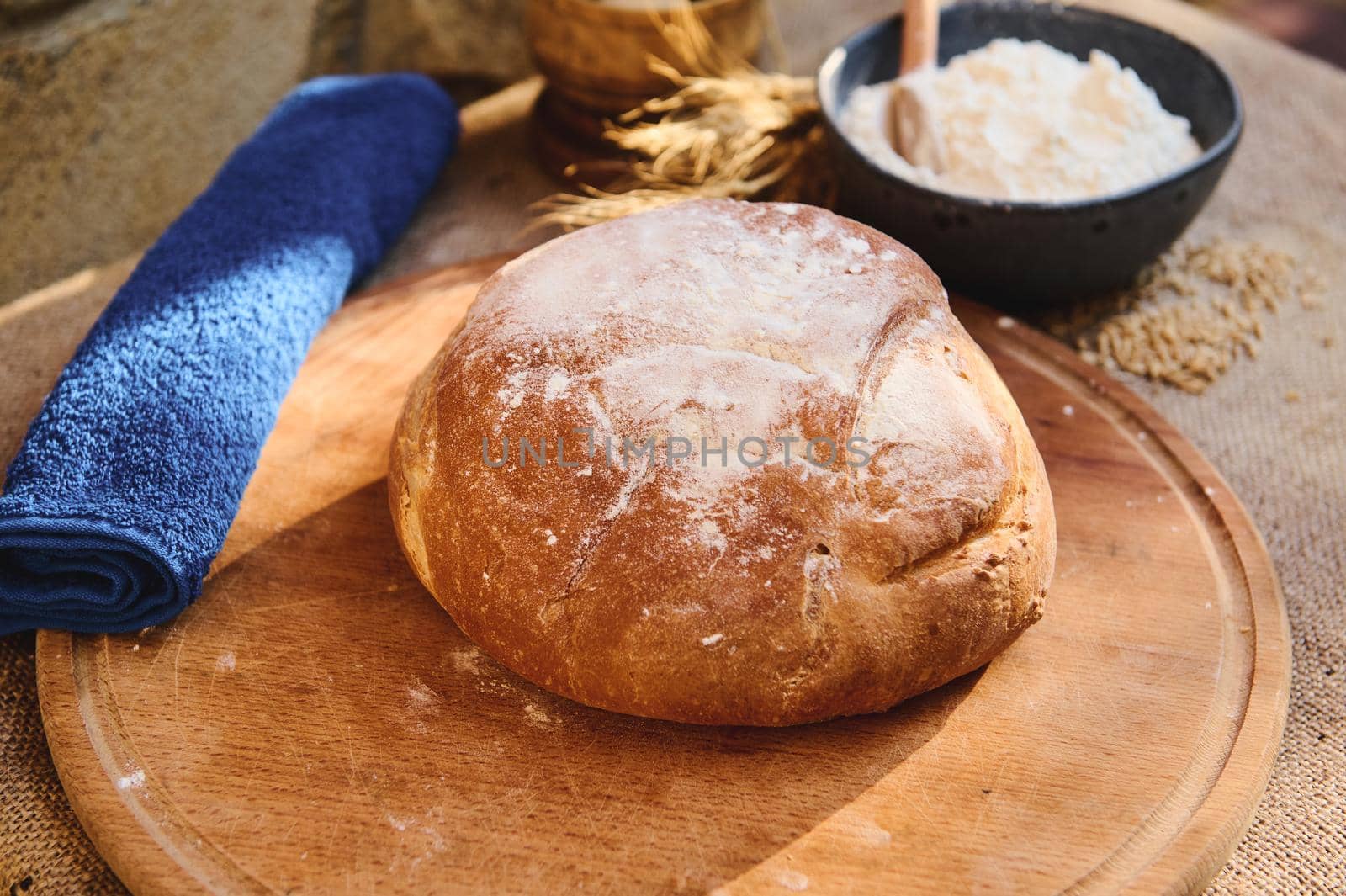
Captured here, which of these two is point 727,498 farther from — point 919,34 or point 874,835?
point 919,34

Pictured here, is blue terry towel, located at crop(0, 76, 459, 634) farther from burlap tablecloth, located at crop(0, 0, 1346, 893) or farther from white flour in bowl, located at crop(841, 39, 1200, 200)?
white flour in bowl, located at crop(841, 39, 1200, 200)

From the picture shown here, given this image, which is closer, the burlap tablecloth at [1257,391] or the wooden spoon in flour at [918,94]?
the burlap tablecloth at [1257,391]

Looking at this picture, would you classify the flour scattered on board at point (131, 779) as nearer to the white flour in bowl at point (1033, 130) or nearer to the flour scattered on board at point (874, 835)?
the flour scattered on board at point (874, 835)

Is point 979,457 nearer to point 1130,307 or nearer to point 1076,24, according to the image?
point 1130,307

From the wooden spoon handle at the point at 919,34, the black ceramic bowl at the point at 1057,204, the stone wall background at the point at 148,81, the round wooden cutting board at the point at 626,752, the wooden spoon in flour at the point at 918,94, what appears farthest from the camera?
the stone wall background at the point at 148,81

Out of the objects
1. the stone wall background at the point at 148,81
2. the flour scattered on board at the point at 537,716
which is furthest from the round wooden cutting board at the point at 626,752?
the stone wall background at the point at 148,81

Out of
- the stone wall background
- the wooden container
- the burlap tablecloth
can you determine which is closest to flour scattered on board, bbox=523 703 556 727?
the burlap tablecloth

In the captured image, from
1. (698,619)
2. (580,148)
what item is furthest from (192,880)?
(580,148)
